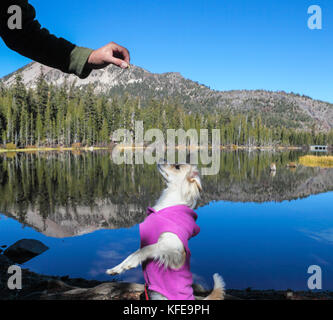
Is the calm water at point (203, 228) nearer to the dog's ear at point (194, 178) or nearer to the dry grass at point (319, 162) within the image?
the dog's ear at point (194, 178)

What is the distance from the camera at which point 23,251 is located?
29.5ft

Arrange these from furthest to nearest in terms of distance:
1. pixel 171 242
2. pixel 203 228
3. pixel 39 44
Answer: pixel 203 228 → pixel 171 242 → pixel 39 44

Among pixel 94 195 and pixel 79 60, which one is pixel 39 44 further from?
pixel 94 195

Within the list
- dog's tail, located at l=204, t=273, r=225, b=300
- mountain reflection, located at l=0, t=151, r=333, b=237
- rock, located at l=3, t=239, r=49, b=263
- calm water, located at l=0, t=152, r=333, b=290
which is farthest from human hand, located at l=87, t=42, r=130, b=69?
mountain reflection, located at l=0, t=151, r=333, b=237

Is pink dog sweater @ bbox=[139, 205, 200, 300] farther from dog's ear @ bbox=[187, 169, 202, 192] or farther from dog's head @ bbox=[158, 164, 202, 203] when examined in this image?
dog's ear @ bbox=[187, 169, 202, 192]

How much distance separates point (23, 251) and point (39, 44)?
884 centimetres

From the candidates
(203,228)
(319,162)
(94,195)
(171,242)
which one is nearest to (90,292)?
(171,242)

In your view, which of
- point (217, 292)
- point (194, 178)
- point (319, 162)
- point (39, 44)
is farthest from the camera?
point (319, 162)

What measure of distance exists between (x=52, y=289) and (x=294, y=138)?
567ft

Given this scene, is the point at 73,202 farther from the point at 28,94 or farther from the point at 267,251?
the point at 28,94

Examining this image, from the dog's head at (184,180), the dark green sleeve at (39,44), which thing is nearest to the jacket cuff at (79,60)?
the dark green sleeve at (39,44)

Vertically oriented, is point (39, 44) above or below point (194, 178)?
above

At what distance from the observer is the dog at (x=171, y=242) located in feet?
9.13

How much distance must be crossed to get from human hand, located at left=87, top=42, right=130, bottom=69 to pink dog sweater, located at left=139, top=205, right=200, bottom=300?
1593 millimetres
